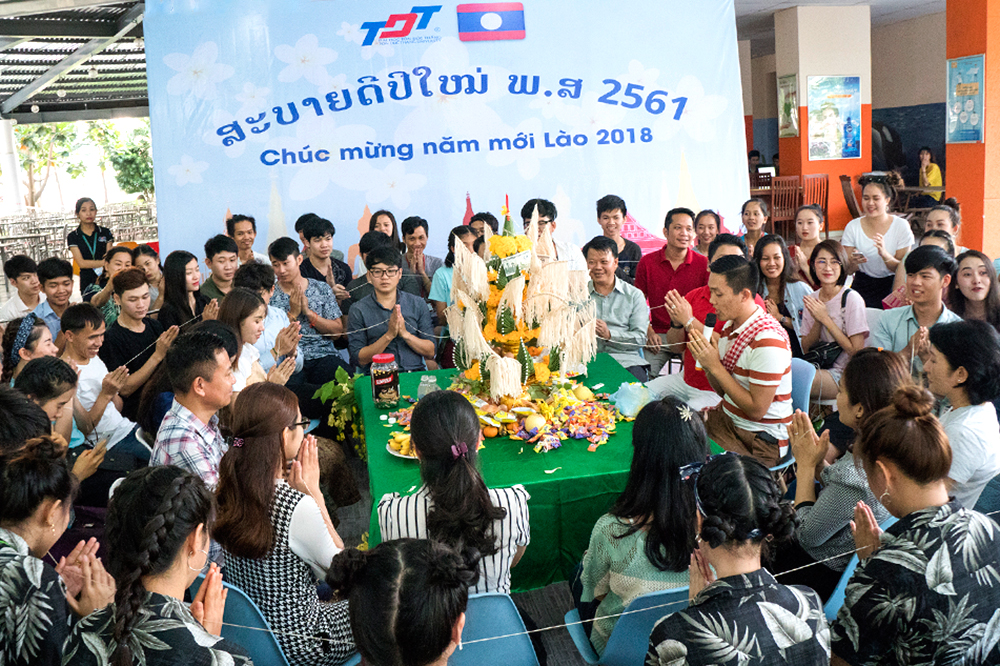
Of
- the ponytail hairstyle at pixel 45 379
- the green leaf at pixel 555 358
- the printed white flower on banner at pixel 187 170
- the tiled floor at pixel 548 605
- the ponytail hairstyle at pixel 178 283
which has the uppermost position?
the printed white flower on banner at pixel 187 170

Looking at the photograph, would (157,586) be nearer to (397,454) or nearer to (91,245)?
(397,454)

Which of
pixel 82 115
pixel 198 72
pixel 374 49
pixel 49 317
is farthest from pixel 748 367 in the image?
pixel 82 115

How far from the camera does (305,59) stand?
603cm

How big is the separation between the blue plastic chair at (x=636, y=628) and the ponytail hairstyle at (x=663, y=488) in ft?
0.47

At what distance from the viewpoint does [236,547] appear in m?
1.99

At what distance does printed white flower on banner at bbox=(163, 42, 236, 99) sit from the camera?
5863 mm

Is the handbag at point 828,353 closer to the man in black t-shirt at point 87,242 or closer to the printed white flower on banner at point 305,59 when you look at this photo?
the printed white flower on banner at point 305,59

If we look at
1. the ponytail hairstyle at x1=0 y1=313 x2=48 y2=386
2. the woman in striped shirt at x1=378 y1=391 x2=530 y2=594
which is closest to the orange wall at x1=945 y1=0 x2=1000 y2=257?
the woman in striped shirt at x1=378 y1=391 x2=530 y2=594

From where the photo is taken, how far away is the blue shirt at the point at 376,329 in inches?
171

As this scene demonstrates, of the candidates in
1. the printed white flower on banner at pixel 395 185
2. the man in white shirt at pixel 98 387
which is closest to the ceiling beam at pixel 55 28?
the printed white flower on banner at pixel 395 185

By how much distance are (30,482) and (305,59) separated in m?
4.81

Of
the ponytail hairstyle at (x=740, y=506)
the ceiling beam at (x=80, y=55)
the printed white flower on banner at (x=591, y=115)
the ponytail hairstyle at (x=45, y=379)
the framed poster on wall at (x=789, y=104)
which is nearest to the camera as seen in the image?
the ponytail hairstyle at (x=740, y=506)

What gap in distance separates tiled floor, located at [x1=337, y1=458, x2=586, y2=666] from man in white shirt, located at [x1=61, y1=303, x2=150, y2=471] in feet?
3.05

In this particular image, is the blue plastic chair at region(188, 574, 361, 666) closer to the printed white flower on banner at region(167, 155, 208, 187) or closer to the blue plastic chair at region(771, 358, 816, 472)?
the blue plastic chair at region(771, 358, 816, 472)
